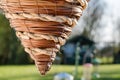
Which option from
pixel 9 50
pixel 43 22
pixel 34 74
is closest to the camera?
pixel 43 22

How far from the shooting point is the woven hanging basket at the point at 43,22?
48cm

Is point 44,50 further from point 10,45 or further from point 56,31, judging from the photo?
point 10,45

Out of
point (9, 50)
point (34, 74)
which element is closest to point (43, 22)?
point (34, 74)

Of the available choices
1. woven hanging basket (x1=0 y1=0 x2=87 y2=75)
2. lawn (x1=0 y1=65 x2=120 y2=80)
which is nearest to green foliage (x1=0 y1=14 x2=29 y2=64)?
lawn (x1=0 y1=65 x2=120 y2=80)

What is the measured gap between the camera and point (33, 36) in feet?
1.63

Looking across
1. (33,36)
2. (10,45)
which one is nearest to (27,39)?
(33,36)

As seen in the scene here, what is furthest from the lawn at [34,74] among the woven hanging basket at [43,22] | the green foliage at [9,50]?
the woven hanging basket at [43,22]

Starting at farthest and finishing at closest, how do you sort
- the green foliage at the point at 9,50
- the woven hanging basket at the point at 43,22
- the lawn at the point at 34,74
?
the green foliage at the point at 9,50 → the lawn at the point at 34,74 → the woven hanging basket at the point at 43,22

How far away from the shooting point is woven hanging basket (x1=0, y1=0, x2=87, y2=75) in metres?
0.48

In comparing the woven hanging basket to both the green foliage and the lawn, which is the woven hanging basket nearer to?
the lawn

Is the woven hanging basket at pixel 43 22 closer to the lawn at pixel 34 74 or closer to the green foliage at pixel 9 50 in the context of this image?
the lawn at pixel 34 74

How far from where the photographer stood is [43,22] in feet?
1.60

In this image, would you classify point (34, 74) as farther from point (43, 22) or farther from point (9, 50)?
point (43, 22)

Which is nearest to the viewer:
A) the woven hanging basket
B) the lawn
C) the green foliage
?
the woven hanging basket
